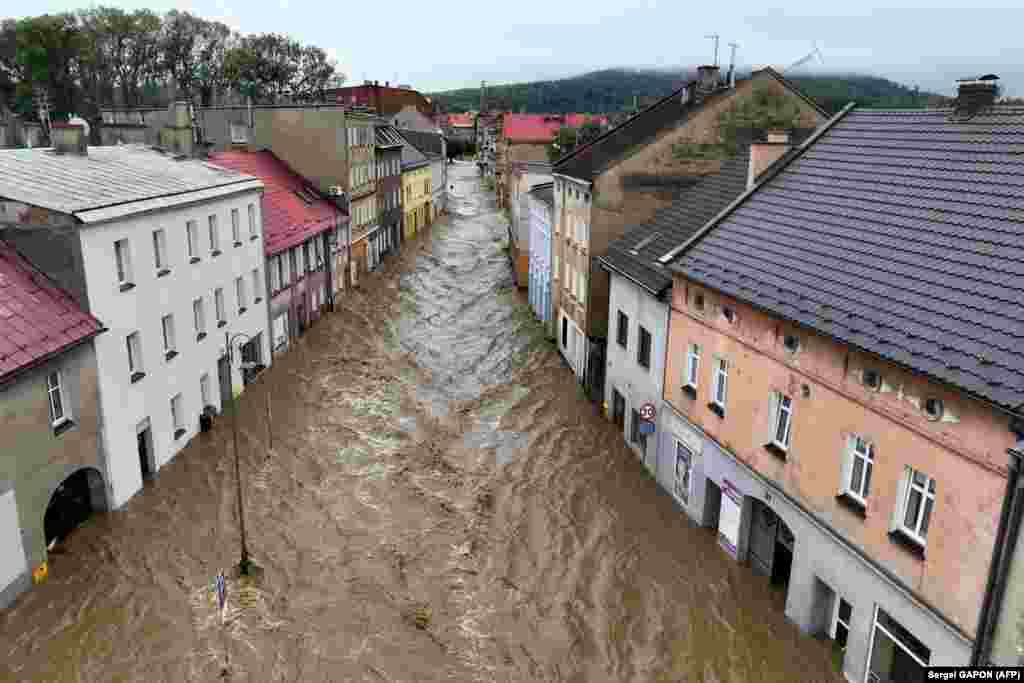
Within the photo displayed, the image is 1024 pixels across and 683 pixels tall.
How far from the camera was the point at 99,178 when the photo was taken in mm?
21875

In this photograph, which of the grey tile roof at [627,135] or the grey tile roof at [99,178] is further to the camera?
the grey tile roof at [627,135]

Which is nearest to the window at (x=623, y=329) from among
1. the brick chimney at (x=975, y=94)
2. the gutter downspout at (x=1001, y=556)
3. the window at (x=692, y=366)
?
the window at (x=692, y=366)

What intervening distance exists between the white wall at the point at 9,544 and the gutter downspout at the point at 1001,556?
17.0 m

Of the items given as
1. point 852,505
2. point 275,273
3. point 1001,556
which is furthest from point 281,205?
point 1001,556

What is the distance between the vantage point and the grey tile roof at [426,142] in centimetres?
8366

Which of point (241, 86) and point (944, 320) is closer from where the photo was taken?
point (944, 320)

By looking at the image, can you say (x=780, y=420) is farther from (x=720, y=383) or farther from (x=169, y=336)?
(x=169, y=336)

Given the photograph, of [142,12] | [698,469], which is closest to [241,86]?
[142,12]

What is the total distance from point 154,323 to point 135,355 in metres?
1.18

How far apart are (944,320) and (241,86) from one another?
9712 centimetres

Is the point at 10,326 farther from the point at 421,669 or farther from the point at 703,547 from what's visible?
the point at 703,547

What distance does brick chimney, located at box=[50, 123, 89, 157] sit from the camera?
78.8 feet

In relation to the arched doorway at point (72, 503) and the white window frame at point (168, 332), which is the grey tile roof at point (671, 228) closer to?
the white window frame at point (168, 332)

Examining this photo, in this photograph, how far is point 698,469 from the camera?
62.5 feet
